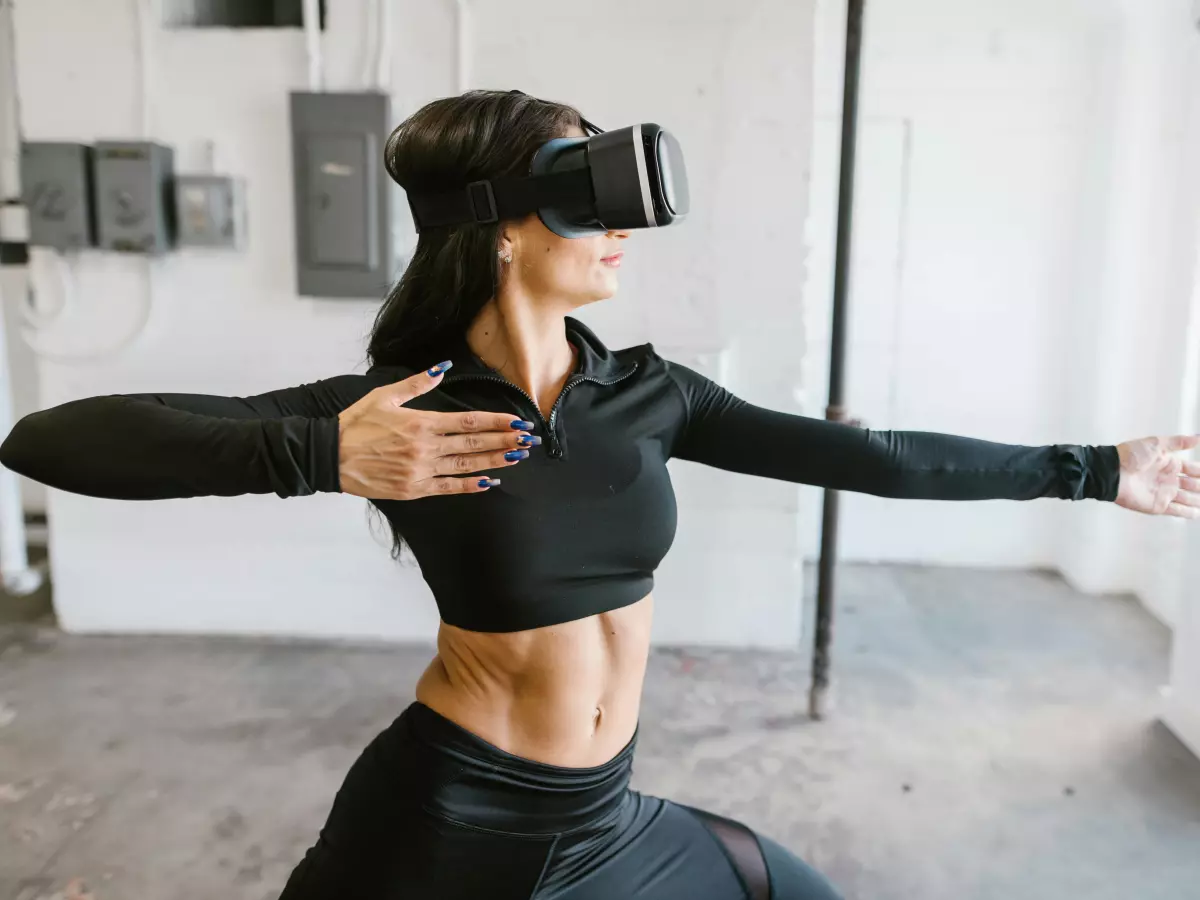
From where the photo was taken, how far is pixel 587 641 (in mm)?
1276

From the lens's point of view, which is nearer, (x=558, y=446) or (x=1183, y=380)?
(x=558, y=446)

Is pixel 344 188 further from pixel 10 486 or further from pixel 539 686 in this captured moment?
pixel 539 686

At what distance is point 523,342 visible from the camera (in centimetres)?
130

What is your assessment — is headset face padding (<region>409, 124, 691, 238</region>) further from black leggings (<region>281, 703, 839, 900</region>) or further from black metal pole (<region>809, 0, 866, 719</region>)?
black metal pole (<region>809, 0, 866, 719</region>)

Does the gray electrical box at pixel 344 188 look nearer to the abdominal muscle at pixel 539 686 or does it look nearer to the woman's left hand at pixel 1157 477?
the abdominal muscle at pixel 539 686

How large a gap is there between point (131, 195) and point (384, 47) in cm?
86

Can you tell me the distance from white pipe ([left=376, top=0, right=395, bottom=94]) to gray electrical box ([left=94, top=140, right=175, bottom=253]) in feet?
2.23

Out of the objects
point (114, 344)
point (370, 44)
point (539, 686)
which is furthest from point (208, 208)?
point (539, 686)

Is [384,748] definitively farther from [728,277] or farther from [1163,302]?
[1163,302]

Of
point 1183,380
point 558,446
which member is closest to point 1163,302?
point 1183,380

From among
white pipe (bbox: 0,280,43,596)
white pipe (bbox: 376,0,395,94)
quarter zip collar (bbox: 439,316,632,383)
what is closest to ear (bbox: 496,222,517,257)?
quarter zip collar (bbox: 439,316,632,383)

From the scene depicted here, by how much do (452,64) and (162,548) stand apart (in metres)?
1.76

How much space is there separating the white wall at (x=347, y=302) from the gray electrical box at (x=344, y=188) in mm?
98

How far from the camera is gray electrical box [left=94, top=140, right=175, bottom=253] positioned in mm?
2791
